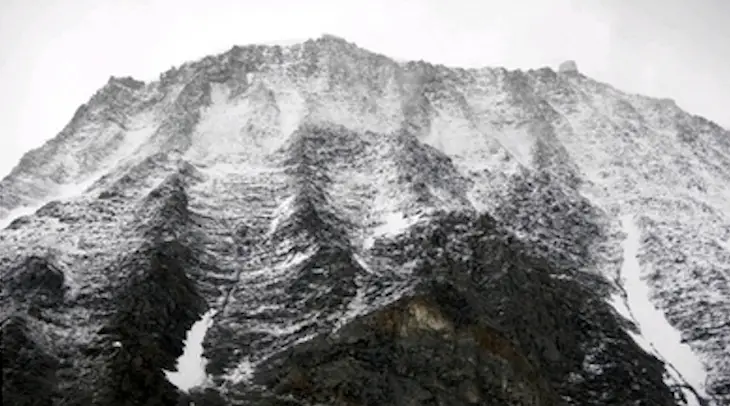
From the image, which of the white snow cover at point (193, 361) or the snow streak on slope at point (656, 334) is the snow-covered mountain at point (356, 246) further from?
the white snow cover at point (193, 361)

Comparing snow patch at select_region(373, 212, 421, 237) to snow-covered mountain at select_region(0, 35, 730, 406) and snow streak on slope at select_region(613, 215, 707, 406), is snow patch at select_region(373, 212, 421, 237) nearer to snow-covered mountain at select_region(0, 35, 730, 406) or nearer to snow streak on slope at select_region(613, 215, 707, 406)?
snow-covered mountain at select_region(0, 35, 730, 406)

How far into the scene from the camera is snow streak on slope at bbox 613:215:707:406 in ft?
242

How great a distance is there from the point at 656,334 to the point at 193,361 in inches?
1557

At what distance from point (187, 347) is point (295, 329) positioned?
749cm

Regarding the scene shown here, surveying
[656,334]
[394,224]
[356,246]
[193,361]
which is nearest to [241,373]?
[193,361]

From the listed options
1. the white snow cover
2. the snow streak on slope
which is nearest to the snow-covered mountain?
the snow streak on slope

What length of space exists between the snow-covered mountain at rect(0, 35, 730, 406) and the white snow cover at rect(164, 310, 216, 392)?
457 millimetres

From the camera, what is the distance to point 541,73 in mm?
129250

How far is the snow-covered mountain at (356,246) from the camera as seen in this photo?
61.7 metres

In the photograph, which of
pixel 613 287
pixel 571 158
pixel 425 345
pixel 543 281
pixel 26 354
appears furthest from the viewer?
pixel 571 158

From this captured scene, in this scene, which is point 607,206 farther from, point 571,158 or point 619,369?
point 619,369

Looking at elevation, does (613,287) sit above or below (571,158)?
below

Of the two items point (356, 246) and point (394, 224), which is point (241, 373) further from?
point (394, 224)

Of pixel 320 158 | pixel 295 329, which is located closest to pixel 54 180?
pixel 320 158
